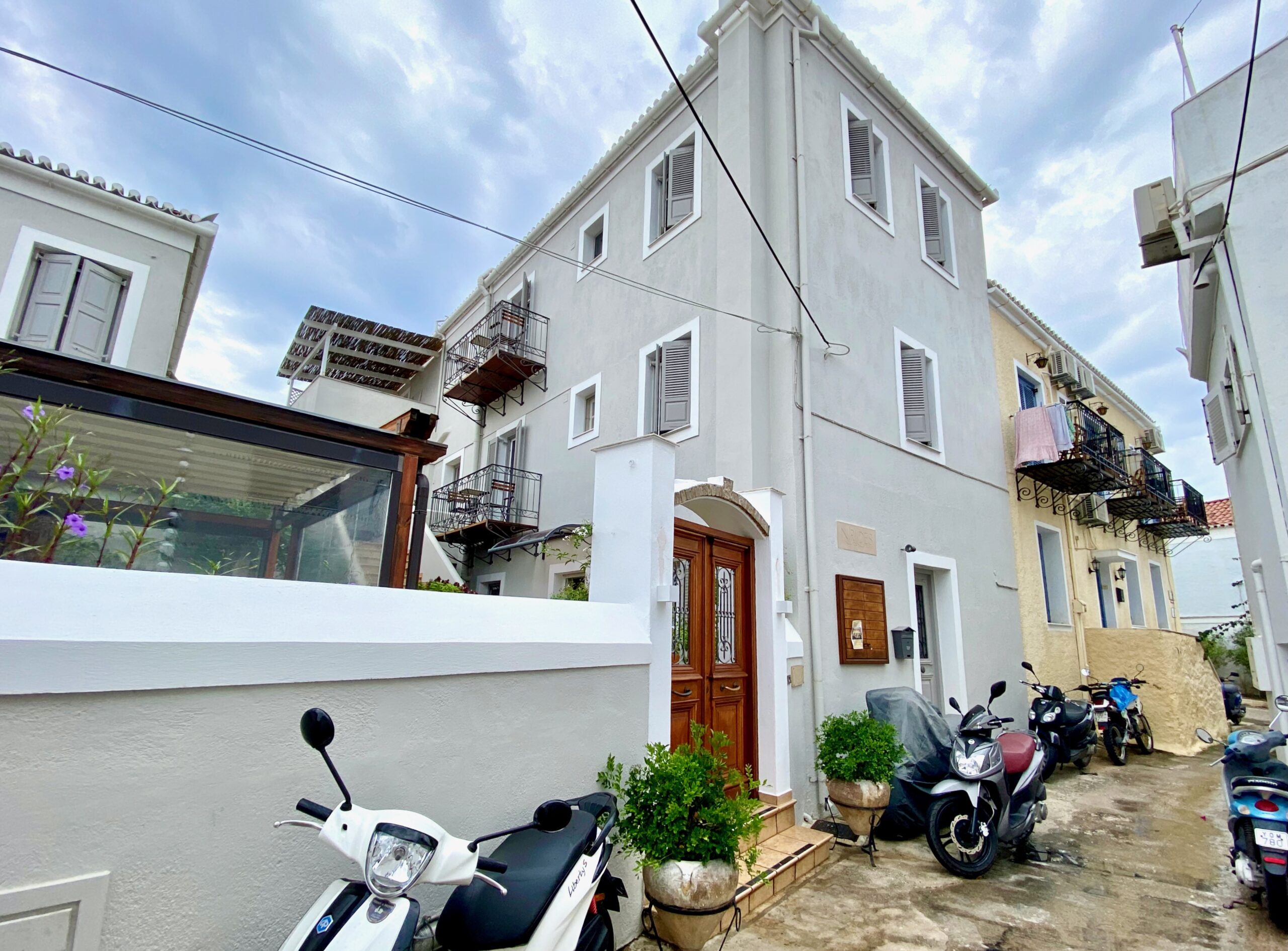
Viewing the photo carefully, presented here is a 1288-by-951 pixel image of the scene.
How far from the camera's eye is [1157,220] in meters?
7.03

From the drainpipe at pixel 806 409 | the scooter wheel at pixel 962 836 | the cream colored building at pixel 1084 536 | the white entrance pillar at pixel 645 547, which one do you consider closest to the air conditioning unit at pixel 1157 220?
the cream colored building at pixel 1084 536

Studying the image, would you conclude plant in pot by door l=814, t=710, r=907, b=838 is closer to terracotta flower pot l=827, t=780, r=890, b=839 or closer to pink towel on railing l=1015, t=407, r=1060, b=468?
terracotta flower pot l=827, t=780, r=890, b=839

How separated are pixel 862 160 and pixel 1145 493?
8.62 metres

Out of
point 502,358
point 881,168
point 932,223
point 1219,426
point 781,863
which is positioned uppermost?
point 881,168

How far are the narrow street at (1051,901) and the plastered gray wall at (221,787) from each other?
2.12 meters

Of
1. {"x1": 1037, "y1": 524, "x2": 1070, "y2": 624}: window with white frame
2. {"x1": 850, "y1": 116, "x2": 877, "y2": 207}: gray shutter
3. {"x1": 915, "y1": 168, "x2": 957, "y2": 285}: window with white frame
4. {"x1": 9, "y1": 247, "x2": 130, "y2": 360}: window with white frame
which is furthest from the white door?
{"x1": 9, "y1": 247, "x2": 130, "y2": 360}: window with white frame

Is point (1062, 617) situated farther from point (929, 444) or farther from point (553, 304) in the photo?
point (553, 304)

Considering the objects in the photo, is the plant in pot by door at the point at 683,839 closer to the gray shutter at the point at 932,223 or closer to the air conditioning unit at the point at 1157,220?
the air conditioning unit at the point at 1157,220

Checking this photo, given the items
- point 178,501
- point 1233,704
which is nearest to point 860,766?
point 178,501

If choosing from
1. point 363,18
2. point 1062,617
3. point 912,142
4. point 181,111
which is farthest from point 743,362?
point 1062,617

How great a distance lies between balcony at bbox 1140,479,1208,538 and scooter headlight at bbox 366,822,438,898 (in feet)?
52.9

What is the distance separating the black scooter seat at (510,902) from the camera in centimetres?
211

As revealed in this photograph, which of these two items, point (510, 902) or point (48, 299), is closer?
point (510, 902)

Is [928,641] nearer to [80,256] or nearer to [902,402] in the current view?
[902,402]
